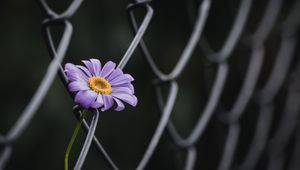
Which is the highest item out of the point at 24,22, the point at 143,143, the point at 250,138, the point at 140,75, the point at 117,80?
the point at 24,22

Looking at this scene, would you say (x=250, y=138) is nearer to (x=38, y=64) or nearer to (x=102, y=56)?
(x=102, y=56)

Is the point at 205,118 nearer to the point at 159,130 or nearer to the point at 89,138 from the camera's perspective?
the point at 159,130

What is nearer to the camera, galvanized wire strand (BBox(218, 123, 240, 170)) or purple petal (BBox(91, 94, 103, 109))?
purple petal (BBox(91, 94, 103, 109))

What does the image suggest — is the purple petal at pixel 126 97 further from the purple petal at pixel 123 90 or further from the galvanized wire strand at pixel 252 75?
the galvanized wire strand at pixel 252 75

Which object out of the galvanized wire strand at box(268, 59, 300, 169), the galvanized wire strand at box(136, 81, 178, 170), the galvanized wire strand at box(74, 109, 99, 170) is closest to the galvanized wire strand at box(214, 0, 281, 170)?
the galvanized wire strand at box(268, 59, 300, 169)

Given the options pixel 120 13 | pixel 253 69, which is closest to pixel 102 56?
pixel 120 13

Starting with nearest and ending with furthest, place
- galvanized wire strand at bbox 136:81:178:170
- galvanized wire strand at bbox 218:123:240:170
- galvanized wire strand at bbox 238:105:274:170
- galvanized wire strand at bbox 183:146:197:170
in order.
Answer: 1. galvanized wire strand at bbox 136:81:178:170
2. galvanized wire strand at bbox 183:146:197:170
3. galvanized wire strand at bbox 218:123:240:170
4. galvanized wire strand at bbox 238:105:274:170

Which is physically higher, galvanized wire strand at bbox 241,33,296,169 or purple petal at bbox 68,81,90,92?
purple petal at bbox 68,81,90,92

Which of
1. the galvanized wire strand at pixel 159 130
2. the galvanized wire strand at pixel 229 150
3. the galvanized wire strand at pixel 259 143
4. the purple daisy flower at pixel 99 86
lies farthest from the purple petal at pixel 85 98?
the galvanized wire strand at pixel 259 143

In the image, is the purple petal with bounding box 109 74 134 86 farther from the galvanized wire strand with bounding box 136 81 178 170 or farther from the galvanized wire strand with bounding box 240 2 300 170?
the galvanized wire strand with bounding box 240 2 300 170
